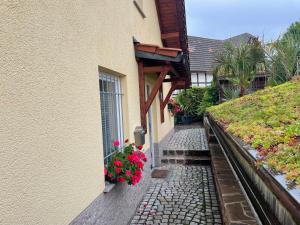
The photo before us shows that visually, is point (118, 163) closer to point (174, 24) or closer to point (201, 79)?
point (174, 24)

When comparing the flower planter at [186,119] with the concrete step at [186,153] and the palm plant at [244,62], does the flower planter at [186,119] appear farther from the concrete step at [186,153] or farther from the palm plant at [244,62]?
the concrete step at [186,153]

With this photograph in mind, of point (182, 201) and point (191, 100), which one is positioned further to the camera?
point (191, 100)

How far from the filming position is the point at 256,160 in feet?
5.78

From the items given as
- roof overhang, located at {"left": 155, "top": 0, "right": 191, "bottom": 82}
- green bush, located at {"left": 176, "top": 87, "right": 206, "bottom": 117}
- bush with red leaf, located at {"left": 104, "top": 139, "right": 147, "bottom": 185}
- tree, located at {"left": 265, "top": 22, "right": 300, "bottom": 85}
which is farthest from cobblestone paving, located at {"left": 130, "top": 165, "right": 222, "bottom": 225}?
green bush, located at {"left": 176, "top": 87, "right": 206, "bottom": 117}

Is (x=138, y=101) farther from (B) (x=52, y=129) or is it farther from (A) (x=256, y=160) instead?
(A) (x=256, y=160)

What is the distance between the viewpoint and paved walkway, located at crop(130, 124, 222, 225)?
16.5 feet

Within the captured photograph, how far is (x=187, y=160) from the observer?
371 inches

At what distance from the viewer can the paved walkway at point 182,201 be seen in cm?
504

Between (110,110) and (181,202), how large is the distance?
108 inches

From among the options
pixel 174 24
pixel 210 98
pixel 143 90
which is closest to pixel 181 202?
pixel 143 90

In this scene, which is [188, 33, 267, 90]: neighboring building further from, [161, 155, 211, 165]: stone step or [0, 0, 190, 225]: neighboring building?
[0, 0, 190, 225]: neighboring building

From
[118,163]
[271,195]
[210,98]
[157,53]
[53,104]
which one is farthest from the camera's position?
[210,98]

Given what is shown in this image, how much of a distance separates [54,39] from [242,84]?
1175cm

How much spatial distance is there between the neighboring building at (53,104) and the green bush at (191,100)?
55.0ft
